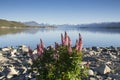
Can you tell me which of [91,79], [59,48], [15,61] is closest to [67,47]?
[59,48]

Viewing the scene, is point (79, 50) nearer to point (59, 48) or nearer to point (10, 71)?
point (59, 48)

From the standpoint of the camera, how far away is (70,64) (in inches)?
456

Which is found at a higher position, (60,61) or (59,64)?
(60,61)

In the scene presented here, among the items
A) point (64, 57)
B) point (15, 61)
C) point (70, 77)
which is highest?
point (64, 57)

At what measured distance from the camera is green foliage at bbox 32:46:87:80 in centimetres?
1146

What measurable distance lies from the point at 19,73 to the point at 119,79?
654 centimetres

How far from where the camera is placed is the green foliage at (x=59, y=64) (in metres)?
11.5

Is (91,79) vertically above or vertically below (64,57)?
below

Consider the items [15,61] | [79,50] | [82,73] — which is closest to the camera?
[79,50]

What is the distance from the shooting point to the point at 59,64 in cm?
1170

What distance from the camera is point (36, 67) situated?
39.4ft

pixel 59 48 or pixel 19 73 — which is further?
pixel 19 73

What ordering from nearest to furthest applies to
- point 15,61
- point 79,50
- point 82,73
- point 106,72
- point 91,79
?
point 79,50 < point 82,73 < point 91,79 < point 106,72 < point 15,61

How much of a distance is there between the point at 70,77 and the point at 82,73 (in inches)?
27.7
